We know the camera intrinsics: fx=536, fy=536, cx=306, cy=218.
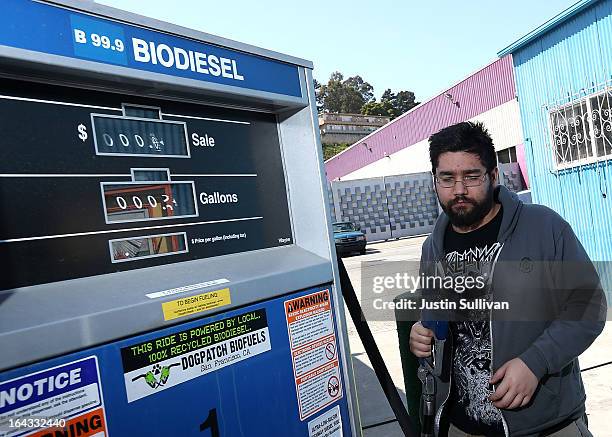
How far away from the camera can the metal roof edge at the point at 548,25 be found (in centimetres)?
571

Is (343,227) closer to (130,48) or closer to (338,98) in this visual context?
(130,48)

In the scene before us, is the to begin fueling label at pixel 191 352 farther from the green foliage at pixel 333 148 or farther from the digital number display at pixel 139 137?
the green foliage at pixel 333 148

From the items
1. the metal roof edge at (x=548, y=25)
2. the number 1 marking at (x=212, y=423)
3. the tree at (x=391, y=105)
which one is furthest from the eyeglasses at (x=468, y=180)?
the tree at (x=391, y=105)

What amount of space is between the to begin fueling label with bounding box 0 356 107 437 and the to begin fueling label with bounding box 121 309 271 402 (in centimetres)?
8

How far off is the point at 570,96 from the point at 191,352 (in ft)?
19.7

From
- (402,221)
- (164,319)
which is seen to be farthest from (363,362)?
(402,221)

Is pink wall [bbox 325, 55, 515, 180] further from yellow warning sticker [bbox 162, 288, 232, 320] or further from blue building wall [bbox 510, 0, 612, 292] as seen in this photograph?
yellow warning sticker [bbox 162, 288, 232, 320]

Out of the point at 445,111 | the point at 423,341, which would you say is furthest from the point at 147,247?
the point at 445,111

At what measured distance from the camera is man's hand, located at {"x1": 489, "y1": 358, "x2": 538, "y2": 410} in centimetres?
169

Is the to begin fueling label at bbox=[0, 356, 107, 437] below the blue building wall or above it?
below

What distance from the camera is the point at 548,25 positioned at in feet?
20.3

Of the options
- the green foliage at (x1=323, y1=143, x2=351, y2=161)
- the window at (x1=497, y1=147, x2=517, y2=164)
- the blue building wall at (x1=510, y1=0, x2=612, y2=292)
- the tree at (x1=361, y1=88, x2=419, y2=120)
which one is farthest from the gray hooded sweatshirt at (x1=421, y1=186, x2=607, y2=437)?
the tree at (x1=361, y1=88, x2=419, y2=120)

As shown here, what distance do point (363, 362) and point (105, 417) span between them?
14.6 feet

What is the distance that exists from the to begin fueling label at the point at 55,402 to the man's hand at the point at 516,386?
1.20m
